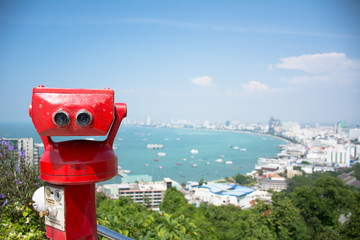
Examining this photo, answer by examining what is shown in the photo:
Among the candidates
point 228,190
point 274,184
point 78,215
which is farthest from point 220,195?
point 78,215

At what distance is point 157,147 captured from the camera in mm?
47875

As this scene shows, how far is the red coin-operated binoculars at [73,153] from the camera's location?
585 millimetres

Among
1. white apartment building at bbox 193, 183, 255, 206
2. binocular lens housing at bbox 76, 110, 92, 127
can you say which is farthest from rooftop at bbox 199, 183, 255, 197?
binocular lens housing at bbox 76, 110, 92, 127

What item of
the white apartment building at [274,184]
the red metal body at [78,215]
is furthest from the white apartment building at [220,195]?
the red metal body at [78,215]

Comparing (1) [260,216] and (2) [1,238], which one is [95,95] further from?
(1) [260,216]

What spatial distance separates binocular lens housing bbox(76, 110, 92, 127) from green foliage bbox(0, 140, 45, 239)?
913mm

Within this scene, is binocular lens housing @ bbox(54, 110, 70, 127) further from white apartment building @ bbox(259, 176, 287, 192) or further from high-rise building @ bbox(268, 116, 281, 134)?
high-rise building @ bbox(268, 116, 281, 134)

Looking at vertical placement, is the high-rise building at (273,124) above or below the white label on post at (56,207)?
below

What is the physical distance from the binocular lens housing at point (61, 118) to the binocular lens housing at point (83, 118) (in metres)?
0.02

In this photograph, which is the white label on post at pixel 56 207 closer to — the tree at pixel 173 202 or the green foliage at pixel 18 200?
the green foliage at pixel 18 200

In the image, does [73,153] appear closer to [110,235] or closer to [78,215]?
[78,215]

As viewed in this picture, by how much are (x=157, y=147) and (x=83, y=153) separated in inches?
1876

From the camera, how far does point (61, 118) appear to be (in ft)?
1.87

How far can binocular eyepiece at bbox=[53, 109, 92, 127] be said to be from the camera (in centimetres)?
56
